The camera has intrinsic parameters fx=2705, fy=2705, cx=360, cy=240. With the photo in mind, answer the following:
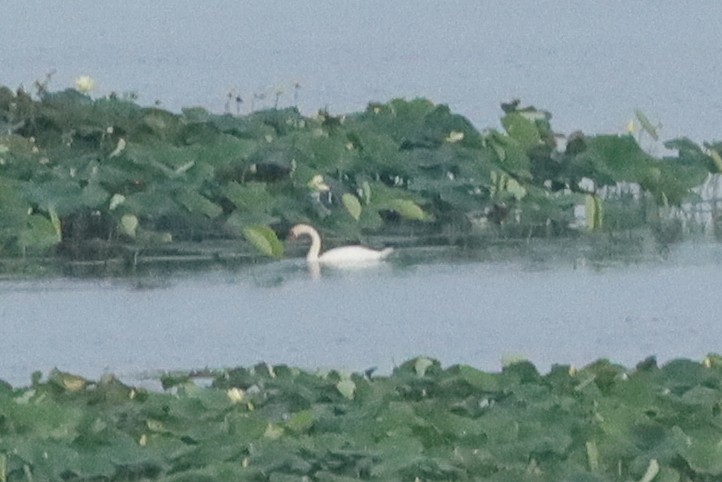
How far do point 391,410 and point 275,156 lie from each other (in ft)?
11.9

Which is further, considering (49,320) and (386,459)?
(49,320)

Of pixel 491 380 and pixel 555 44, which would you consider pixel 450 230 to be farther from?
pixel 555 44

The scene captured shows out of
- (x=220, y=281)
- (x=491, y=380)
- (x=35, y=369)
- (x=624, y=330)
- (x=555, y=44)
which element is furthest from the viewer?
(x=555, y=44)

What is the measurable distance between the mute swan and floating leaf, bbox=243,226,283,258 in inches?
5.2

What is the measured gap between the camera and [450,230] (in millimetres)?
9211

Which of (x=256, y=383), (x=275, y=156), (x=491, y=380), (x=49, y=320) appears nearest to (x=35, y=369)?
(x=49, y=320)

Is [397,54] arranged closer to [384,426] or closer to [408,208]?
[408,208]

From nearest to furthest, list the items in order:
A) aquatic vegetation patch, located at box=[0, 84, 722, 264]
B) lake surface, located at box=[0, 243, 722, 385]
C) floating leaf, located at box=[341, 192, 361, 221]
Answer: lake surface, located at box=[0, 243, 722, 385] → aquatic vegetation patch, located at box=[0, 84, 722, 264] → floating leaf, located at box=[341, 192, 361, 221]

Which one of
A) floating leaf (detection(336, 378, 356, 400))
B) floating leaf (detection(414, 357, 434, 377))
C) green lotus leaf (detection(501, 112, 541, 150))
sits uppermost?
green lotus leaf (detection(501, 112, 541, 150))

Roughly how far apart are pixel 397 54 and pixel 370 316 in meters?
8.23

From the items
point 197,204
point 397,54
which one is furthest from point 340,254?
point 397,54

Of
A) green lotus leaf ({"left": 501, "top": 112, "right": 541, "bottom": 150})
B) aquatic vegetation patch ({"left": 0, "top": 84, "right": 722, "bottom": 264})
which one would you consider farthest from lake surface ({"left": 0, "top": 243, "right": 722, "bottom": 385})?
green lotus leaf ({"left": 501, "top": 112, "right": 541, "bottom": 150})

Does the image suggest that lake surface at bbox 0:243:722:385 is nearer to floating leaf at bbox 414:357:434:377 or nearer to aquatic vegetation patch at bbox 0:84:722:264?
aquatic vegetation patch at bbox 0:84:722:264

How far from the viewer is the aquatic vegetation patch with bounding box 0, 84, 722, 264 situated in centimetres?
888
